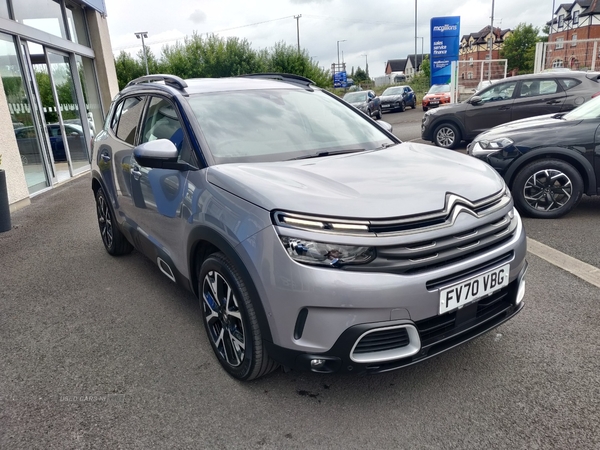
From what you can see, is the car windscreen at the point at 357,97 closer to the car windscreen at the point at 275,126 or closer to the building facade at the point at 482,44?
the car windscreen at the point at 275,126

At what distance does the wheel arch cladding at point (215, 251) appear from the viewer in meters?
2.22

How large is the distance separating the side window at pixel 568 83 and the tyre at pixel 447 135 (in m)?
2.28

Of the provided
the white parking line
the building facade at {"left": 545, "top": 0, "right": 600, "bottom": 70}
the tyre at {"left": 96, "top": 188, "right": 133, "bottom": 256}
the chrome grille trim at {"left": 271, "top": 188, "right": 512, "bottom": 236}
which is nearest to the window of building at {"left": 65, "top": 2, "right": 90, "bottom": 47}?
the tyre at {"left": 96, "top": 188, "right": 133, "bottom": 256}

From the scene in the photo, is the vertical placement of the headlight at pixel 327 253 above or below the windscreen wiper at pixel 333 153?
below

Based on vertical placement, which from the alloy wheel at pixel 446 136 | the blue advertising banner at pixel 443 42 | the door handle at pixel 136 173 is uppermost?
the blue advertising banner at pixel 443 42

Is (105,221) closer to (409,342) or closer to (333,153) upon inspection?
(333,153)

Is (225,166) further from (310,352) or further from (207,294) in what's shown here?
(310,352)

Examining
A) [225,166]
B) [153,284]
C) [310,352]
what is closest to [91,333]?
[153,284]

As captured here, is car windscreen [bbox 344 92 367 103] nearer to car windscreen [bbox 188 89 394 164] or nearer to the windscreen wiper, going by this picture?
car windscreen [bbox 188 89 394 164]

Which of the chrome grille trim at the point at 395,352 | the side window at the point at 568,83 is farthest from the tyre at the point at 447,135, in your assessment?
the chrome grille trim at the point at 395,352

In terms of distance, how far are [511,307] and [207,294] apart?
168 cm

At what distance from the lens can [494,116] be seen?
10.3 metres

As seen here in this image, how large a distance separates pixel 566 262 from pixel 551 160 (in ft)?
5.22

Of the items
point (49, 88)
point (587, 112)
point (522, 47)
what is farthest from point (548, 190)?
point (522, 47)
